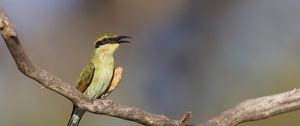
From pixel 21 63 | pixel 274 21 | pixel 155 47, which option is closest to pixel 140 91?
pixel 155 47

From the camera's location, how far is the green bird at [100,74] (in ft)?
13.3

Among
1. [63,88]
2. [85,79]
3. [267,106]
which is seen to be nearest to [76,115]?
[85,79]

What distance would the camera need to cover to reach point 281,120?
6.66m

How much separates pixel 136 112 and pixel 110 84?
0.46m

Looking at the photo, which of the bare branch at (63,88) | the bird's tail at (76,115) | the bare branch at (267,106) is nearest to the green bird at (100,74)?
the bird's tail at (76,115)

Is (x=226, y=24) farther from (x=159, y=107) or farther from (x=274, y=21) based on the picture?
(x=159, y=107)

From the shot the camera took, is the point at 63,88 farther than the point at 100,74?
No

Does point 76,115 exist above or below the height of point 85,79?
below

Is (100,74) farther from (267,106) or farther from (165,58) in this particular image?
(165,58)

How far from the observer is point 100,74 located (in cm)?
414

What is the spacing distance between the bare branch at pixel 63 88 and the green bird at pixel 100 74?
0.29 meters

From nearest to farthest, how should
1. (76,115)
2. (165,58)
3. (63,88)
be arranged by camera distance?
1. (63,88)
2. (76,115)
3. (165,58)

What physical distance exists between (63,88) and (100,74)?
0.70 meters

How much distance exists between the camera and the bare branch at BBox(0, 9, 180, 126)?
3.06m
